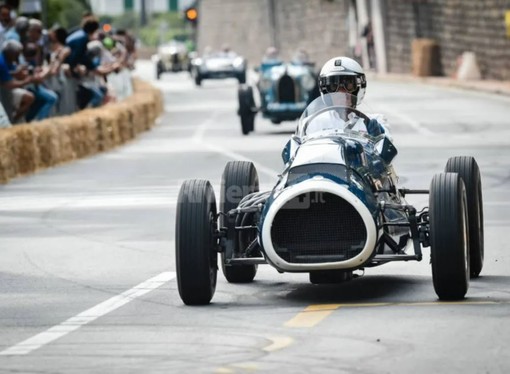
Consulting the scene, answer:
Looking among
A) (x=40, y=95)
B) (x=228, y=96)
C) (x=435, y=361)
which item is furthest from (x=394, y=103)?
(x=435, y=361)

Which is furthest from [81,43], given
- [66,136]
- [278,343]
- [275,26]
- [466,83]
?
[275,26]

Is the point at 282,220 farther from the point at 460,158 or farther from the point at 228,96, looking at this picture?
the point at 228,96

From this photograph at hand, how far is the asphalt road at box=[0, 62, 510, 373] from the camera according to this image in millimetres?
8594

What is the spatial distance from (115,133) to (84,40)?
167 cm

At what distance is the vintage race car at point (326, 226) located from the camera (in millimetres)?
10523

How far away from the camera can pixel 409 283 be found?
38.7 feet

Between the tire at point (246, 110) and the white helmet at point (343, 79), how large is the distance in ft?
67.8

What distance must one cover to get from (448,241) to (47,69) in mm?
17690

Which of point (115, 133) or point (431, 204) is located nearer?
point (431, 204)

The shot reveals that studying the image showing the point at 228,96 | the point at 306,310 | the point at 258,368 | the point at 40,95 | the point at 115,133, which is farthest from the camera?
the point at 228,96

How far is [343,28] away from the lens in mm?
92375

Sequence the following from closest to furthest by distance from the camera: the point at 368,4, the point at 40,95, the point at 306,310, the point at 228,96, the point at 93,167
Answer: the point at 306,310 < the point at 93,167 < the point at 40,95 < the point at 228,96 < the point at 368,4

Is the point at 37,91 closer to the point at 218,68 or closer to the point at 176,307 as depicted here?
the point at 176,307

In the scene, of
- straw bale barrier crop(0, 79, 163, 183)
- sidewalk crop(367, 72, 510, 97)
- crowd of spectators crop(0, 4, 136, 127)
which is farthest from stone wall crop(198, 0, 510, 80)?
straw bale barrier crop(0, 79, 163, 183)
